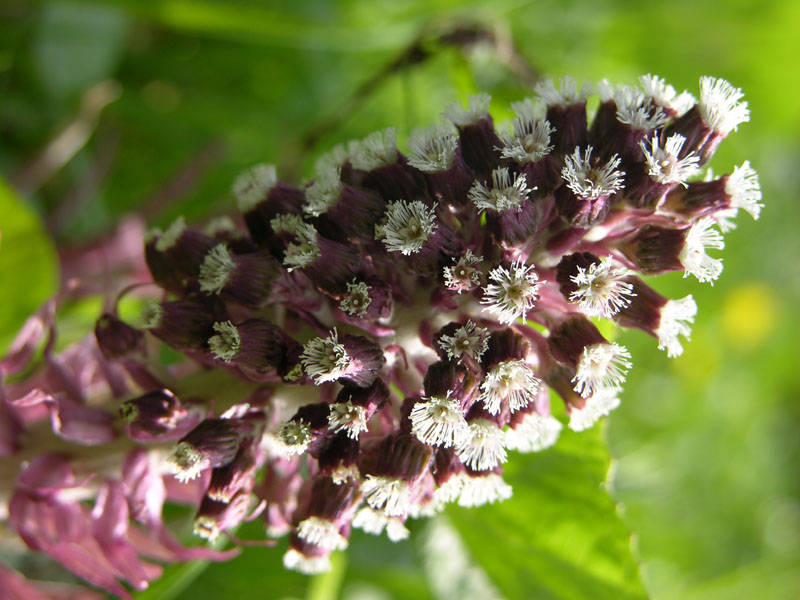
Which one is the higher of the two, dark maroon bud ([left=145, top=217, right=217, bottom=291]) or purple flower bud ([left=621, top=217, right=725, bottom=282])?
purple flower bud ([left=621, top=217, right=725, bottom=282])

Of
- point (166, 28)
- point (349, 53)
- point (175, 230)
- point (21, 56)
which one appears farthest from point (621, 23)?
point (175, 230)

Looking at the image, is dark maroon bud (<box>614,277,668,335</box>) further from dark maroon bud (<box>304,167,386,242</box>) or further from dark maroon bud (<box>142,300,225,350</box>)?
dark maroon bud (<box>142,300,225,350</box>)

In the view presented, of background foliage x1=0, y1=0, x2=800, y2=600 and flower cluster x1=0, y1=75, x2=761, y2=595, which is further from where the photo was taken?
background foliage x1=0, y1=0, x2=800, y2=600

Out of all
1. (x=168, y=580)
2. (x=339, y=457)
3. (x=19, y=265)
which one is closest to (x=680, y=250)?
(x=339, y=457)

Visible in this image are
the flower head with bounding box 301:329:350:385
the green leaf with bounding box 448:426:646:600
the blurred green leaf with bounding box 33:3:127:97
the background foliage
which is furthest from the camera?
the blurred green leaf with bounding box 33:3:127:97

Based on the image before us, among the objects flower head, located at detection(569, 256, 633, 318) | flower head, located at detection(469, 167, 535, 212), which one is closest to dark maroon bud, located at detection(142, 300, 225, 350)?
flower head, located at detection(469, 167, 535, 212)

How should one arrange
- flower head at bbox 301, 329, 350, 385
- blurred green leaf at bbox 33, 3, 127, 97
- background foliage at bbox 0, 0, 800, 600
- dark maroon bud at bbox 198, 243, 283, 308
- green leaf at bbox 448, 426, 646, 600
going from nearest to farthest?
flower head at bbox 301, 329, 350, 385 < dark maroon bud at bbox 198, 243, 283, 308 < green leaf at bbox 448, 426, 646, 600 < background foliage at bbox 0, 0, 800, 600 < blurred green leaf at bbox 33, 3, 127, 97

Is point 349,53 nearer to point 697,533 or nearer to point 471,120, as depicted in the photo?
point 471,120
